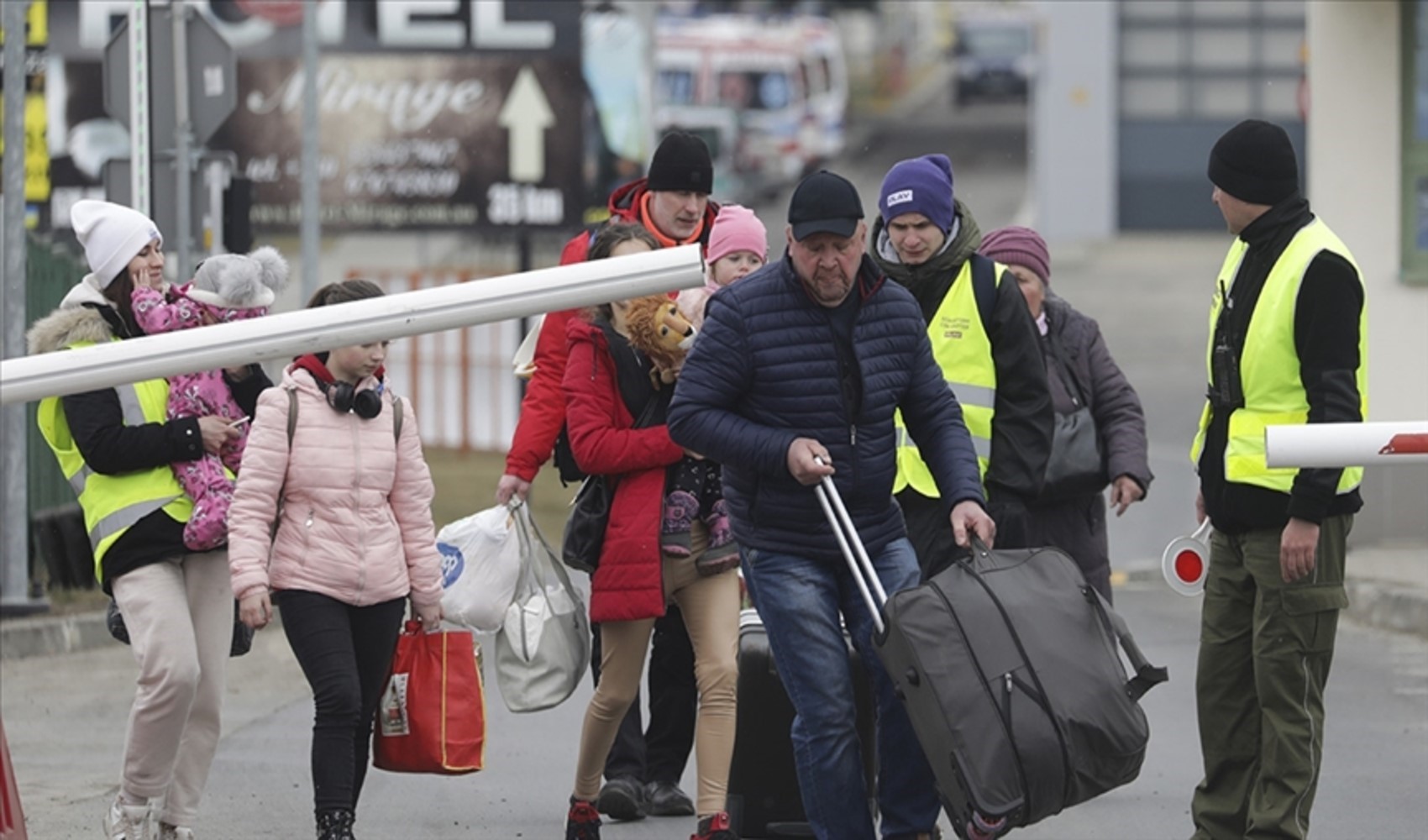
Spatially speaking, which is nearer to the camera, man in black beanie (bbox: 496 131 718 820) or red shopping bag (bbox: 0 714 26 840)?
red shopping bag (bbox: 0 714 26 840)

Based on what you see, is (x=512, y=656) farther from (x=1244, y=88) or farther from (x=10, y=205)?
(x=1244, y=88)

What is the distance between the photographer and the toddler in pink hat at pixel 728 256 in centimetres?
733

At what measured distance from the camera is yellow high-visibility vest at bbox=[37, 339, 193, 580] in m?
6.66

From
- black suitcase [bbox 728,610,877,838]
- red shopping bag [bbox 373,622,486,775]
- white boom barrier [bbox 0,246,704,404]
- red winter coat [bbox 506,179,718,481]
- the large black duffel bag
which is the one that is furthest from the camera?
red winter coat [bbox 506,179,718,481]

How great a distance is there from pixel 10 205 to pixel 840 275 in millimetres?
7501

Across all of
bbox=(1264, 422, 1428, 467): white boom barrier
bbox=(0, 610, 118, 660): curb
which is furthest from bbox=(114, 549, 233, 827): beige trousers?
bbox=(0, 610, 118, 660): curb

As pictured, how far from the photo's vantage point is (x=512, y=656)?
7367 millimetres

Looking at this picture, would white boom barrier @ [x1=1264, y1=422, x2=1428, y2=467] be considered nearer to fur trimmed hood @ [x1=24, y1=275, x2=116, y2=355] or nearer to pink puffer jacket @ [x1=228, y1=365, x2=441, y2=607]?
pink puffer jacket @ [x1=228, y1=365, x2=441, y2=607]

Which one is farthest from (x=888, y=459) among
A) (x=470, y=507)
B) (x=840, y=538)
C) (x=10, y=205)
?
(x=470, y=507)

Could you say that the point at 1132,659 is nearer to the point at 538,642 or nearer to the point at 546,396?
the point at 538,642

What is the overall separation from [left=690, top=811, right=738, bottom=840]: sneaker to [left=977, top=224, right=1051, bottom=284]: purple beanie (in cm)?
205

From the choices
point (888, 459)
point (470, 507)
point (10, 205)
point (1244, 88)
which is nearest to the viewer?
point (888, 459)

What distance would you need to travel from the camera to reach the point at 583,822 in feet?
23.6

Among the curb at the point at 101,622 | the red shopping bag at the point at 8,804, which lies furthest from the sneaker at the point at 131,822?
the curb at the point at 101,622
